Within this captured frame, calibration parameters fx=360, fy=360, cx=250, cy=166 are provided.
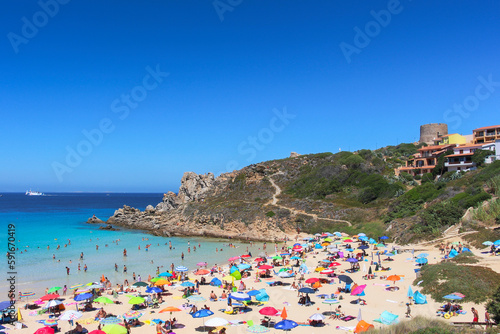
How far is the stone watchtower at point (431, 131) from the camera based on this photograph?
283 ft

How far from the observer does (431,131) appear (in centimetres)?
8819

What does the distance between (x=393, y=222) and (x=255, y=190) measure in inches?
1195

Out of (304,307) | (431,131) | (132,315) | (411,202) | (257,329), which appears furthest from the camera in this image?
(431,131)

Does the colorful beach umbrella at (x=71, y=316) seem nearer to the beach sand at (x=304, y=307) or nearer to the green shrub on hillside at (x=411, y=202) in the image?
the beach sand at (x=304, y=307)

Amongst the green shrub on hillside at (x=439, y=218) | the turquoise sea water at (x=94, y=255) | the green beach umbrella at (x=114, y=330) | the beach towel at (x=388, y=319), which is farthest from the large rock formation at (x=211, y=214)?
the green beach umbrella at (x=114, y=330)

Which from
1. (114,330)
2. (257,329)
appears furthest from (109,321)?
(257,329)

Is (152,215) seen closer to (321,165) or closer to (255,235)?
(255,235)

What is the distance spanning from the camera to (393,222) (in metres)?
37.6

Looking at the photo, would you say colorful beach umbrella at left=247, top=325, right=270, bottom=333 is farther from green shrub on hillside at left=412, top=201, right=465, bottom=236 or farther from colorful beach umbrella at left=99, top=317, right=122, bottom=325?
green shrub on hillside at left=412, top=201, right=465, bottom=236

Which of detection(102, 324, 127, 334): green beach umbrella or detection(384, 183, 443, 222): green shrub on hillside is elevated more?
detection(384, 183, 443, 222): green shrub on hillside

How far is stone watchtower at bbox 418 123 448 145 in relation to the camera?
86250mm

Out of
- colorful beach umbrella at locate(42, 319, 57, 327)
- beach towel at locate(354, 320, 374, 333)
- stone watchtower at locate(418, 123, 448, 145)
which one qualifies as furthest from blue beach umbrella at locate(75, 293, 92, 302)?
stone watchtower at locate(418, 123, 448, 145)

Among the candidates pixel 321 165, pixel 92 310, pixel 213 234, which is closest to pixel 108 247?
pixel 213 234

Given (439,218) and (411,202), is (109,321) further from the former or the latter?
(411,202)
